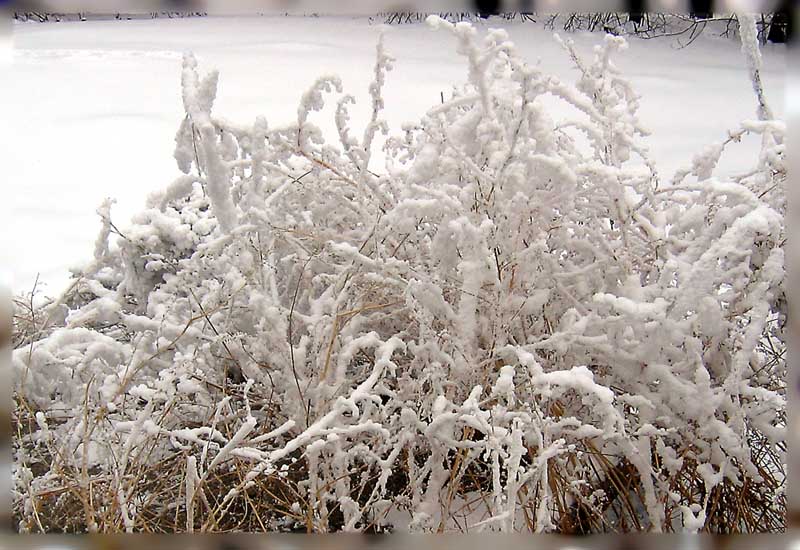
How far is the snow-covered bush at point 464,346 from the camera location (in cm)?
58

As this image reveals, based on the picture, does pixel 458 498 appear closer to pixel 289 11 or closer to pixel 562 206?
pixel 562 206

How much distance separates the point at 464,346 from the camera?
0.62m

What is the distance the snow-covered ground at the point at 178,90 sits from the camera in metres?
1.67

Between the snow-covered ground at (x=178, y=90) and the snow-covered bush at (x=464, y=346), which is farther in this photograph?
the snow-covered ground at (x=178, y=90)

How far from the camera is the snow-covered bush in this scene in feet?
1.89

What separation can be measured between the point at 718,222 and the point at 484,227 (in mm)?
215

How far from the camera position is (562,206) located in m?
0.68

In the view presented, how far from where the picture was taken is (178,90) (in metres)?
2.79

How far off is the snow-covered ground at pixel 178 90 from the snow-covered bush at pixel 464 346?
0.47m

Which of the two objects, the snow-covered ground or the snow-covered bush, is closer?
the snow-covered bush

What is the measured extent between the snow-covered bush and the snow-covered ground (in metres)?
0.47

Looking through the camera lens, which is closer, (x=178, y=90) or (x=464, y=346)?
(x=464, y=346)

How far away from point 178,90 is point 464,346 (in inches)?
97.3

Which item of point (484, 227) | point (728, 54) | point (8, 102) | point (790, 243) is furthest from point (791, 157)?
point (728, 54)
